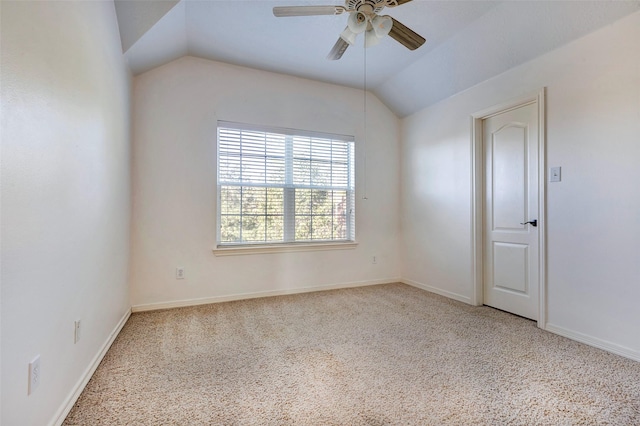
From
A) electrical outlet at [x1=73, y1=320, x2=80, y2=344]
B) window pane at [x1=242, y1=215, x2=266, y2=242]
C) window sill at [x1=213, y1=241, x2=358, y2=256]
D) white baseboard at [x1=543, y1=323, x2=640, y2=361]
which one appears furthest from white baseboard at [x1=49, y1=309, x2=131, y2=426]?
white baseboard at [x1=543, y1=323, x2=640, y2=361]

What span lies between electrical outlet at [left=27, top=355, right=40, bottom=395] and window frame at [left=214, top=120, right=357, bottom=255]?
211 cm

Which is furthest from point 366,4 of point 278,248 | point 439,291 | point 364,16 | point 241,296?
point 439,291

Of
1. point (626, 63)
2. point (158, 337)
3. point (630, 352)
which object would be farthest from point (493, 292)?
point (158, 337)

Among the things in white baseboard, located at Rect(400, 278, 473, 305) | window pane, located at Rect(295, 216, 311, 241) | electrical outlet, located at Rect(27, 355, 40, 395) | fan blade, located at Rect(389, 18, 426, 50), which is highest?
fan blade, located at Rect(389, 18, 426, 50)

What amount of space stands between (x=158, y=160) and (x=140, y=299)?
56.6 inches

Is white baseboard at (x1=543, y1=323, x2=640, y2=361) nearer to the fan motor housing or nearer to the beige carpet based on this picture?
the beige carpet

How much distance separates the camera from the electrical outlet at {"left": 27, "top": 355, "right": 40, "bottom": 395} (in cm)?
117

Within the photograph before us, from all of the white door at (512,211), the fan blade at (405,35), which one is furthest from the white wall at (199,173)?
the fan blade at (405,35)

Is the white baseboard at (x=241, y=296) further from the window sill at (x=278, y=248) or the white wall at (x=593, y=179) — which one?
the white wall at (x=593, y=179)

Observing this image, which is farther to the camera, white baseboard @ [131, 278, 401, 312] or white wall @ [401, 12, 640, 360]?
white baseboard @ [131, 278, 401, 312]

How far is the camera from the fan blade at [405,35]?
2000mm

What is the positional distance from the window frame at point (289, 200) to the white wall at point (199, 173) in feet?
0.23

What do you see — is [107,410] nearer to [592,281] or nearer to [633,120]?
[592,281]

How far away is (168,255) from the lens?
3.16 meters
